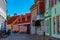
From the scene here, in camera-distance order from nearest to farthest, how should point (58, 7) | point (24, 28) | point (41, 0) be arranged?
1. point (58, 7)
2. point (41, 0)
3. point (24, 28)

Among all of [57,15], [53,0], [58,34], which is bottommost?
[58,34]

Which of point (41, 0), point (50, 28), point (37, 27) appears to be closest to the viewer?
point (50, 28)

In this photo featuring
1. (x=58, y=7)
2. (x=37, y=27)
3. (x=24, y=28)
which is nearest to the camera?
(x=58, y=7)

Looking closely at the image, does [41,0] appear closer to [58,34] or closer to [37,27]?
[37,27]

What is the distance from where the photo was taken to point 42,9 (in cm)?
4853

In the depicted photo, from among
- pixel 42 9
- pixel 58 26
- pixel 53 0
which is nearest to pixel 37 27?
pixel 42 9

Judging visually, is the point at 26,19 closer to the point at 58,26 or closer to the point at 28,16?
the point at 28,16

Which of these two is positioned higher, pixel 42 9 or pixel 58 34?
pixel 42 9

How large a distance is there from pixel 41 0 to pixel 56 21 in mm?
16912

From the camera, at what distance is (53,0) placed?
34469mm

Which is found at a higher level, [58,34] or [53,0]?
[53,0]

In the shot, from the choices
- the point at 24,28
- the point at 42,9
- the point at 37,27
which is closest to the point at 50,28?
the point at 42,9

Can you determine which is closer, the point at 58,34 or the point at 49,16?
the point at 58,34

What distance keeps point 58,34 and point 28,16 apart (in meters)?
40.4
